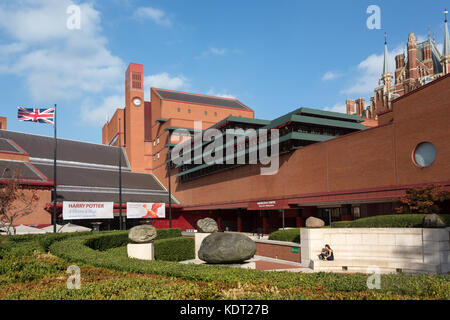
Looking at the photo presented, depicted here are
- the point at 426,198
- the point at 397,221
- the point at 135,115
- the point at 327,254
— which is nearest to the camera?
the point at 397,221

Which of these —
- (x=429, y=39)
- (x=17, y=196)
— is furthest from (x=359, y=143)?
(x=429, y=39)

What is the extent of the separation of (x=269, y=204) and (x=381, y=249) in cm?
2216

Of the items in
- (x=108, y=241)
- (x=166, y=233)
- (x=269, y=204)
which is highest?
(x=269, y=204)

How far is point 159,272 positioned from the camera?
36.2 ft

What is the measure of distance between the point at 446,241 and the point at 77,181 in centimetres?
5249

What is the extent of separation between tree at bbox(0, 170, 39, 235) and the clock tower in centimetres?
3445

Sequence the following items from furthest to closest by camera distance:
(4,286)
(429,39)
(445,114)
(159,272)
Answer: (429,39) → (445,114) → (159,272) → (4,286)

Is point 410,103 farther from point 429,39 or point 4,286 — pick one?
point 429,39

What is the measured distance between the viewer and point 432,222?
1678cm

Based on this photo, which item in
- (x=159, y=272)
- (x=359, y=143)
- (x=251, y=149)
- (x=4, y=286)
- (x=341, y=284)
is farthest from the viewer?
(x=251, y=149)

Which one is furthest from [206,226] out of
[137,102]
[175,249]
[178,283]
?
[137,102]

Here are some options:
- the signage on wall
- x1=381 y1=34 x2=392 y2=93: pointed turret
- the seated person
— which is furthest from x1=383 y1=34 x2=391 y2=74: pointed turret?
the seated person

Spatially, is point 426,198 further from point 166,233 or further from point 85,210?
point 85,210

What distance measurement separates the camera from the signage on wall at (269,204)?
127ft
